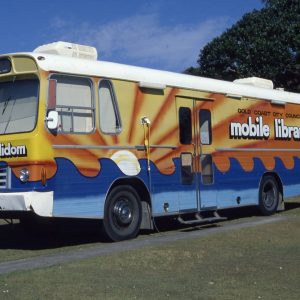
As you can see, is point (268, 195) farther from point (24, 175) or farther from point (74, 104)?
point (24, 175)

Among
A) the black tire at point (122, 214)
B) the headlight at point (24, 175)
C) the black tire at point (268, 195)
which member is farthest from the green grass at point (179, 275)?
the black tire at point (268, 195)

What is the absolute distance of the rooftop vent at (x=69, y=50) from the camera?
11.1 meters

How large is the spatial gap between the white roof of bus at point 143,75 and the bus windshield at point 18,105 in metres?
0.48

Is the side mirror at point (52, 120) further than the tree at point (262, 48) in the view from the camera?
No

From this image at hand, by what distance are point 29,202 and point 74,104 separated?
1.85 meters

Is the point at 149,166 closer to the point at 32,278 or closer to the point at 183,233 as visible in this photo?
the point at 183,233

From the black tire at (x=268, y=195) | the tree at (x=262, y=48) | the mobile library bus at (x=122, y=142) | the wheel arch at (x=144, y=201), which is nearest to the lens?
the mobile library bus at (x=122, y=142)

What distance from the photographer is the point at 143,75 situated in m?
12.1

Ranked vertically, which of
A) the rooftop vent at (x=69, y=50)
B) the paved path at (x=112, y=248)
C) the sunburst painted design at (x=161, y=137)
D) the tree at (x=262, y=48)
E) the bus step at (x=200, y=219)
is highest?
the tree at (x=262, y=48)

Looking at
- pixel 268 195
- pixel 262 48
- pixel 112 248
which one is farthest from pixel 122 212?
pixel 262 48

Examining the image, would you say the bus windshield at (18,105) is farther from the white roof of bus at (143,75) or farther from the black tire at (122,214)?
the black tire at (122,214)

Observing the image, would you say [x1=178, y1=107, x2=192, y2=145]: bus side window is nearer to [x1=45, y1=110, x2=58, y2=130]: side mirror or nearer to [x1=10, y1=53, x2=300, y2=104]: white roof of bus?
[x1=10, y1=53, x2=300, y2=104]: white roof of bus

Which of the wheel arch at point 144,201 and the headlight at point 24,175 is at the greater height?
the headlight at point 24,175

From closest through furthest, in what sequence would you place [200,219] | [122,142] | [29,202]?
1. [29,202]
2. [122,142]
3. [200,219]
